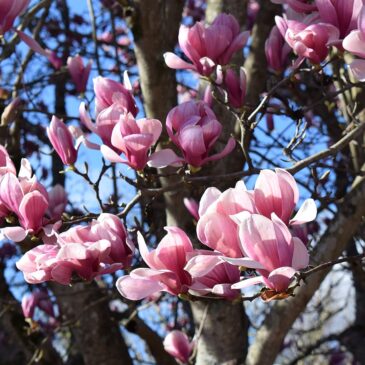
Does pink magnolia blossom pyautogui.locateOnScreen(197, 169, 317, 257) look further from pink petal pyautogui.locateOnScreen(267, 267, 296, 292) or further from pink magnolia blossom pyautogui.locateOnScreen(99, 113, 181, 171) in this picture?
pink magnolia blossom pyautogui.locateOnScreen(99, 113, 181, 171)

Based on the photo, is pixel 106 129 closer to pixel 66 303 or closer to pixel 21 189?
pixel 21 189

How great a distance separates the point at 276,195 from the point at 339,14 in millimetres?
501

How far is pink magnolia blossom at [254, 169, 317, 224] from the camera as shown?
3.29 feet

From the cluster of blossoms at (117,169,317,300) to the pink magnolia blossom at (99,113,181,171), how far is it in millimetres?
250

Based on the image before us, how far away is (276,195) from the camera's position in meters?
1.00

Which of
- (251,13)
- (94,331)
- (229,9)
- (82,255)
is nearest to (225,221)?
(82,255)

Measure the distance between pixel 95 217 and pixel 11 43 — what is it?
87cm

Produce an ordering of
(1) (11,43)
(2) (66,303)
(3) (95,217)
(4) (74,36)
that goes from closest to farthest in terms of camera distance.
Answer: (3) (95,217) < (1) (11,43) < (2) (66,303) < (4) (74,36)

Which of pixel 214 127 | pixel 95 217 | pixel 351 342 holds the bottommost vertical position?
pixel 351 342

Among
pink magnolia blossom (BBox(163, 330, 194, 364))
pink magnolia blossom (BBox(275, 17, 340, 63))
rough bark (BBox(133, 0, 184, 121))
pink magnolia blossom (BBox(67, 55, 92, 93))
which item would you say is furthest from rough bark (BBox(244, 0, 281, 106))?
pink magnolia blossom (BBox(275, 17, 340, 63))

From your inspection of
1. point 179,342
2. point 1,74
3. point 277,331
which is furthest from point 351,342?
point 1,74

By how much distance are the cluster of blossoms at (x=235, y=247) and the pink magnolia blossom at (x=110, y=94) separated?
415mm

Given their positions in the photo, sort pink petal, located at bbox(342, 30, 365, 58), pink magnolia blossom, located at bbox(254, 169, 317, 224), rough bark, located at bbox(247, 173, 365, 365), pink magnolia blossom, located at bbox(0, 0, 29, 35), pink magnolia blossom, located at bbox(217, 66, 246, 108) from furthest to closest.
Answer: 1. rough bark, located at bbox(247, 173, 365, 365)
2. pink magnolia blossom, located at bbox(217, 66, 246, 108)
3. pink magnolia blossom, located at bbox(0, 0, 29, 35)
4. pink petal, located at bbox(342, 30, 365, 58)
5. pink magnolia blossom, located at bbox(254, 169, 317, 224)

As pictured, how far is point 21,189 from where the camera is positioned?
1.25 metres
